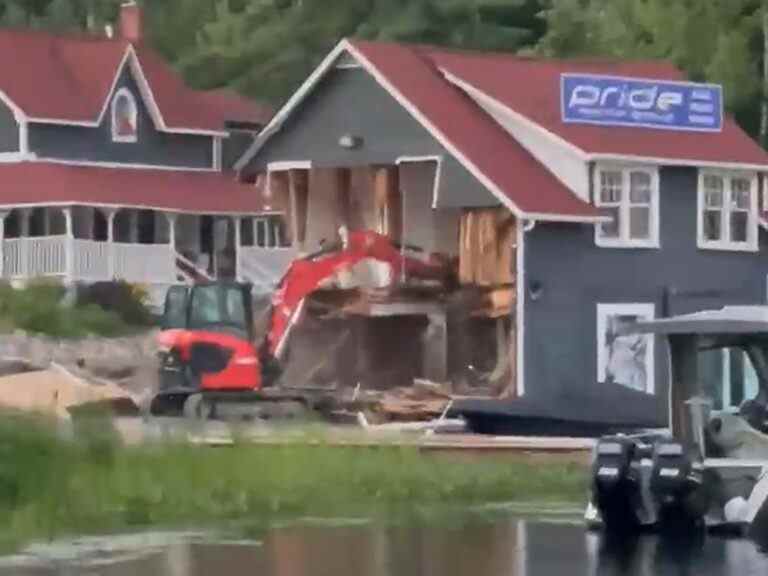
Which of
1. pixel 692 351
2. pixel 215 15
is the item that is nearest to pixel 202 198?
pixel 215 15

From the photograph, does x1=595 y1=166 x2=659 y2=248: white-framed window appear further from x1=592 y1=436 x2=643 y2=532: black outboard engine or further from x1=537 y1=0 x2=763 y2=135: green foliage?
x1=592 y1=436 x2=643 y2=532: black outboard engine

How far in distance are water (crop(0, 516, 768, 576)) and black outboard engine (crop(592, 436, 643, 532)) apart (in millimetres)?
326

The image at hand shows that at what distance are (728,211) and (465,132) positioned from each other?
19.8ft

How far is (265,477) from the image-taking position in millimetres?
28891

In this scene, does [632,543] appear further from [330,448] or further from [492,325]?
[492,325]

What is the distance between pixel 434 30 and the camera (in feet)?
262

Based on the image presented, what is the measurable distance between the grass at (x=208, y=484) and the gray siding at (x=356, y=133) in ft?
62.7

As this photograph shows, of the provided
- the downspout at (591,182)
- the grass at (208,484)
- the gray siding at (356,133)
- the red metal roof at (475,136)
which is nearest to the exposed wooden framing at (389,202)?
the gray siding at (356,133)

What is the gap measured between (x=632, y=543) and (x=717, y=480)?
133cm

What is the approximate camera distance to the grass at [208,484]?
26.0 meters

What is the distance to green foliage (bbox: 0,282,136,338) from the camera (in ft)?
175

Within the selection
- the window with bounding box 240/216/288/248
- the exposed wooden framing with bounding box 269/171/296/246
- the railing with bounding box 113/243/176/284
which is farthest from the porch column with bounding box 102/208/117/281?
the exposed wooden framing with bounding box 269/171/296/246

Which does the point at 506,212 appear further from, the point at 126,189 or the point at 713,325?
the point at 713,325

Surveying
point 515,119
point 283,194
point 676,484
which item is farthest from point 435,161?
point 676,484
